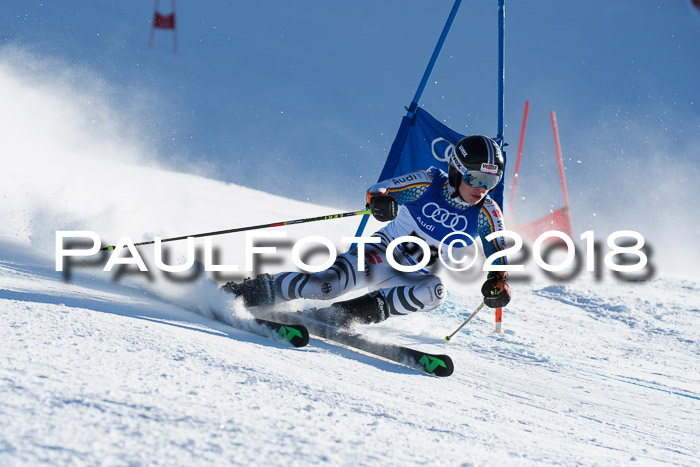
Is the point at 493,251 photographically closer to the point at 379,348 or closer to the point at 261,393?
the point at 379,348

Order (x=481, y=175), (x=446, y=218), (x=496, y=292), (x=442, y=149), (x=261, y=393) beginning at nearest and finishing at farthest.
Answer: (x=261, y=393), (x=496, y=292), (x=481, y=175), (x=446, y=218), (x=442, y=149)

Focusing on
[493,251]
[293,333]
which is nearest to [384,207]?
[493,251]

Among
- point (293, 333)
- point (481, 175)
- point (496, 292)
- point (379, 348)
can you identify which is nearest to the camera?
point (293, 333)

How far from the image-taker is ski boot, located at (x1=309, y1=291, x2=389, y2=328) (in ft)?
11.9

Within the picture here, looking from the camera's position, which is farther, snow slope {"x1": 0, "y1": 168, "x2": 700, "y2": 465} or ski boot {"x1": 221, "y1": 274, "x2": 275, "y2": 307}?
ski boot {"x1": 221, "y1": 274, "x2": 275, "y2": 307}

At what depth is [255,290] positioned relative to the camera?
11.7 feet

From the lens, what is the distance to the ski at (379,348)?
2951 millimetres

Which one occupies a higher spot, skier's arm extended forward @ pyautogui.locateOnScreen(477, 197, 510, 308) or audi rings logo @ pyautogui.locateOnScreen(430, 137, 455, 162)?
audi rings logo @ pyautogui.locateOnScreen(430, 137, 455, 162)

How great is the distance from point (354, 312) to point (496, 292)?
842mm

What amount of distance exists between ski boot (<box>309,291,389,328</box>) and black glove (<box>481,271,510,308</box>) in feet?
2.06

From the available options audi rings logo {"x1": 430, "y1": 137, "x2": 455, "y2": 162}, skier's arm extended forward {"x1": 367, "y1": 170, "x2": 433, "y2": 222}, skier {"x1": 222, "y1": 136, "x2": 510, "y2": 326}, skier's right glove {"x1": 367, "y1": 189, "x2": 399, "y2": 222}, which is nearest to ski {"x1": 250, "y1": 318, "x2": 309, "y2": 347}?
skier {"x1": 222, "y1": 136, "x2": 510, "y2": 326}

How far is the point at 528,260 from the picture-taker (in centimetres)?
948

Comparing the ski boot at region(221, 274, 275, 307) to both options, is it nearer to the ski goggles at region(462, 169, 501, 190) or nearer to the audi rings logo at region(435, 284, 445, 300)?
the audi rings logo at region(435, 284, 445, 300)

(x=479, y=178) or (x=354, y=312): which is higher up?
(x=479, y=178)
